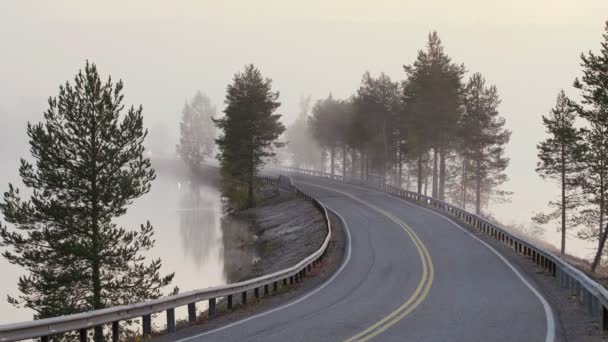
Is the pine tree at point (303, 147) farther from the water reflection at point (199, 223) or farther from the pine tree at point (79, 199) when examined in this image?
the pine tree at point (79, 199)

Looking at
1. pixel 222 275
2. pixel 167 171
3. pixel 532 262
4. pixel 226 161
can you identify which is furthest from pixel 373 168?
pixel 167 171

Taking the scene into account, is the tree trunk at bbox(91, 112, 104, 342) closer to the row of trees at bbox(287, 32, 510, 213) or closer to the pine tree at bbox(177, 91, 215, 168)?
the row of trees at bbox(287, 32, 510, 213)

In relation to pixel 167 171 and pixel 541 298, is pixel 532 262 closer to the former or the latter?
pixel 541 298

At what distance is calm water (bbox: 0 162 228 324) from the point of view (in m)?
40.5

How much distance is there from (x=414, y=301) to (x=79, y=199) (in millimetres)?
16439

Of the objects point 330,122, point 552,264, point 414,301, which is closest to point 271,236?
point 552,264

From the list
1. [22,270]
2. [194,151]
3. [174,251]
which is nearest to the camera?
[22,270]

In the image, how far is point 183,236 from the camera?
59844mm

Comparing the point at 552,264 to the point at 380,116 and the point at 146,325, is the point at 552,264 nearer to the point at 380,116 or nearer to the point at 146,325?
the point at 146,325

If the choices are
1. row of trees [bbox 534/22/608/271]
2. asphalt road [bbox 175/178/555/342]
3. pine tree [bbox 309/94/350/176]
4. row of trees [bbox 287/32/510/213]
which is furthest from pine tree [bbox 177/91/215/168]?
asphalt road [bbox 175/178/555/342]

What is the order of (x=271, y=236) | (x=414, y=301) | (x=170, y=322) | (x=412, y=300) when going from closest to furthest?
(x=170, y=322) < (x=414, y=301) < (x=412, y=300) < (x=271, y=236)

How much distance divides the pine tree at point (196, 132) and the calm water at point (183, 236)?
647 inches

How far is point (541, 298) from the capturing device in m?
19.4

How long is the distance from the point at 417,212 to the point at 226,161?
23.8 m
